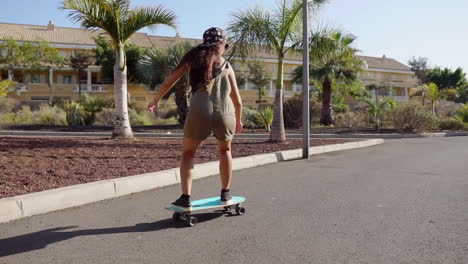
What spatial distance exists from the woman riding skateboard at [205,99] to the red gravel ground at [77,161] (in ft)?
6.88

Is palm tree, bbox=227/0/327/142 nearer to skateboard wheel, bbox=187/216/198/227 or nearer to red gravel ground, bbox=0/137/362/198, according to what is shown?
red gravel ground, bbox=0/137/362/198

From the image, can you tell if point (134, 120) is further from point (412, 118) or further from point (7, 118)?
point (412, 118)

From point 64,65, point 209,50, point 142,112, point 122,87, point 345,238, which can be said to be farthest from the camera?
point 64,65

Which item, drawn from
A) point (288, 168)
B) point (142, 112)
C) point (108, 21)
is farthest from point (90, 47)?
point (288, 168)

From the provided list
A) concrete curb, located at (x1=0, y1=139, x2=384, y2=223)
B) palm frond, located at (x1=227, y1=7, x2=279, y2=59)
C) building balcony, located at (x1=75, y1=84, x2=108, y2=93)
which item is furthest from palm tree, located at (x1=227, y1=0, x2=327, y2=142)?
building balcony, located at (x1=75, y1=84, x2=108, y2=93)

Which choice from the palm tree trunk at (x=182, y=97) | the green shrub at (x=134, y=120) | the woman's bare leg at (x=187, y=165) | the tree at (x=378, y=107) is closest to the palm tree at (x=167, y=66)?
the palm tree trunk at (x=182, y=97)

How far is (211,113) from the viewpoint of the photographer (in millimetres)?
4379

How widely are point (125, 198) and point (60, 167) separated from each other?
1.93 metres

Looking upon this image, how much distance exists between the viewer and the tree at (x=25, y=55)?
4050 cm

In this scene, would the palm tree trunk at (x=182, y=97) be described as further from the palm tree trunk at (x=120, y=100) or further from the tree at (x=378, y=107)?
the palm tree trunk at (x=120, y=100)

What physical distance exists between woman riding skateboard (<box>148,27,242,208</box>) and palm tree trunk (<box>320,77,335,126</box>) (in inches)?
865

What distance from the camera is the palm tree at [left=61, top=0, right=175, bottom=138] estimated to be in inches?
466

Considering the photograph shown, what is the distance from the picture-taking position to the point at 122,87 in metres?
12.2

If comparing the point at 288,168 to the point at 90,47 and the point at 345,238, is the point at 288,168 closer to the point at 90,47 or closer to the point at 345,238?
the point at 345,238
